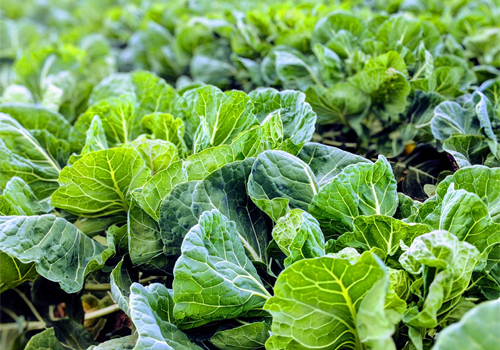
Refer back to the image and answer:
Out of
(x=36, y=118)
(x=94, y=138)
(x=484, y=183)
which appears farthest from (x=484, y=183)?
(x=36, y=118)

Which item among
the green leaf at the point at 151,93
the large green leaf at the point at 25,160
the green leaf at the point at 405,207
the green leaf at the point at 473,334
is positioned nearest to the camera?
the green leaf at the point at 473,334

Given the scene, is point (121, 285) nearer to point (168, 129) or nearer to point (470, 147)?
point (168, 129)

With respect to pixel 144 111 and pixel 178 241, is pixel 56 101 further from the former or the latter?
pixel 178 241

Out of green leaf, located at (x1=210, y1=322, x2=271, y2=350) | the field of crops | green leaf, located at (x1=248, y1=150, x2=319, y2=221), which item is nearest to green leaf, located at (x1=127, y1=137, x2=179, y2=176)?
the field of crops

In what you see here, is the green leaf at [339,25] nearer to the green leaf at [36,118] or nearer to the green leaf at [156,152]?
the green leaf at [156,152]

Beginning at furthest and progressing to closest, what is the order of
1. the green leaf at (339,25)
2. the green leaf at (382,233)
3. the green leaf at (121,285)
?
the green leaf at (339,25), the green leaf at (121,285), the green leaf at (382,233)

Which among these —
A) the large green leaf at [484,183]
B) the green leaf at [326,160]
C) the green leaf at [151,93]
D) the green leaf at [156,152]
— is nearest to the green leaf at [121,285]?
the green leaf at [156,152]

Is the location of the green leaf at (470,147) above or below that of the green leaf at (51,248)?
above
